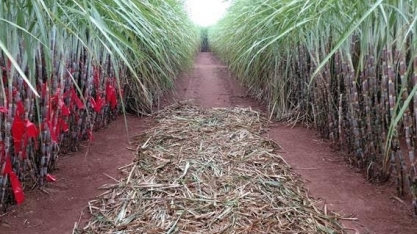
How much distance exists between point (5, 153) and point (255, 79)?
2768mm

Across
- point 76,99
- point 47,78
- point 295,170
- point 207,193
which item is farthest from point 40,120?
point 295,170

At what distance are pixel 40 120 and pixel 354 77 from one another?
1.37m

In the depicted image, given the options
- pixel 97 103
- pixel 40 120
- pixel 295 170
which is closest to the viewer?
pixel 40 120

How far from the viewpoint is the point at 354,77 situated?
1867 millimetres

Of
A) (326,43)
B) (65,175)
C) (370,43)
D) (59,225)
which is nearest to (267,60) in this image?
(326,43)

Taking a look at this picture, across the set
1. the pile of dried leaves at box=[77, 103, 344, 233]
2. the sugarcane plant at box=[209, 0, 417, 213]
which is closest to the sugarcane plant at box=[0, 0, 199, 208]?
the pile of dried leaves at box=[77, 103, 344, 233]

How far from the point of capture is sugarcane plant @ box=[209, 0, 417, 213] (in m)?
1.40

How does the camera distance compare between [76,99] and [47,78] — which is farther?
[76,99]

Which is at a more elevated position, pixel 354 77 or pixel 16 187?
pixel 354 77

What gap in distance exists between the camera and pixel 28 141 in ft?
4.99

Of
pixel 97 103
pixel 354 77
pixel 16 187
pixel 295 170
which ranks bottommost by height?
pixel 295 170

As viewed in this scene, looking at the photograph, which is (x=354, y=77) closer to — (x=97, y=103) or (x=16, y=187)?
(x=97, y=103)

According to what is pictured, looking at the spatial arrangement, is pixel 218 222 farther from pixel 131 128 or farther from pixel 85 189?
pixel 131 128

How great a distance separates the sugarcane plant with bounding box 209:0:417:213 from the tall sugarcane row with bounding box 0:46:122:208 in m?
0.90
